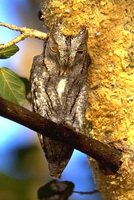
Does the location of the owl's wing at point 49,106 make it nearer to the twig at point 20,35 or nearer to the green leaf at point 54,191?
the twig at point 20,35

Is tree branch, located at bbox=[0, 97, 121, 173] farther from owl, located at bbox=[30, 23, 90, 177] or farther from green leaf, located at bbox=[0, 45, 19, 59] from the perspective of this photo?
green leaf, located at bbox=[0, 45, 19, 59]

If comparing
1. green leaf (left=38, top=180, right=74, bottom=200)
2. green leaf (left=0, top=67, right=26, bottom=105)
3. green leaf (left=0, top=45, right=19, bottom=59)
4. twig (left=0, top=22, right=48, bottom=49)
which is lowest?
green leaf (left=38, top=180, right=74, bottom=200)

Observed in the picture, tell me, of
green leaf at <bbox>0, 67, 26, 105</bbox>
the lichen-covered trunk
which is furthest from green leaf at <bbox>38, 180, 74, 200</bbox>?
green leaf at <bbox>0, 67, 26, 105</bbox>

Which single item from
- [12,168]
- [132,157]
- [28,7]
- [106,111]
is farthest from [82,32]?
[28,7]

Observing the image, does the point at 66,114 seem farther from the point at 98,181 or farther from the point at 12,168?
the point at 12,168

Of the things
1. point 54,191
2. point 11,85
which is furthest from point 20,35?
point 54,191

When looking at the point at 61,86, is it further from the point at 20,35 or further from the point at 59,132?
the point at 59,132
